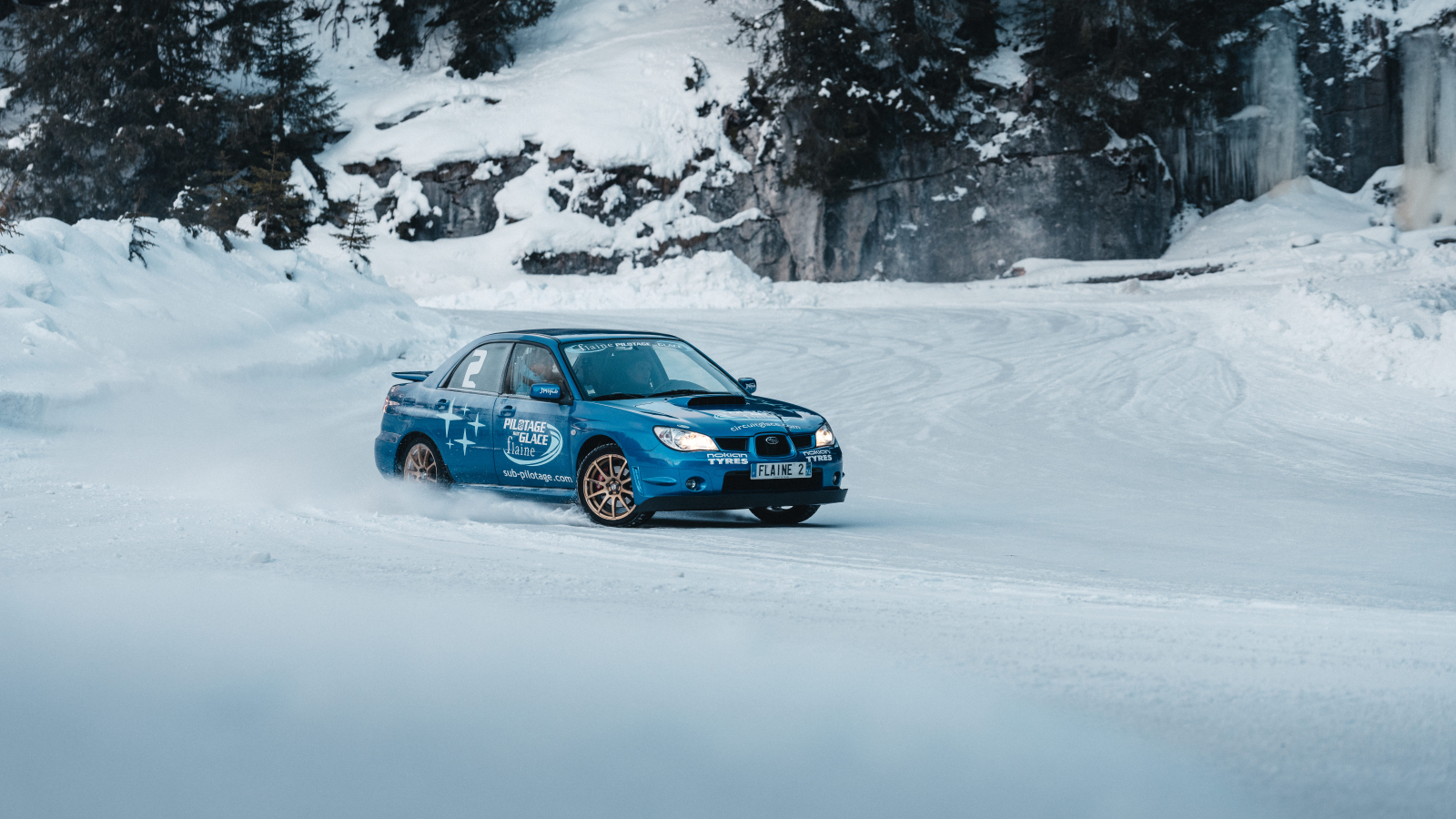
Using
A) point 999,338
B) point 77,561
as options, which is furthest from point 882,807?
point 999,338

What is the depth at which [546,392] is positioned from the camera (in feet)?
26.3

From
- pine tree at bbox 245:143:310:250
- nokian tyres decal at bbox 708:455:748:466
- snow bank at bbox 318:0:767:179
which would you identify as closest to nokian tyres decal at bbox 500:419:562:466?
nokian tyres decal at bbox 708:455:748:466

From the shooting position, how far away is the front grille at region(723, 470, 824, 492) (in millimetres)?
7566

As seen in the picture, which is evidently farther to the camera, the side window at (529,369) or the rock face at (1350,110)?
the rock face at (1350,110)

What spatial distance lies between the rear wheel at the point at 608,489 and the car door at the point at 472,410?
0.87 metres

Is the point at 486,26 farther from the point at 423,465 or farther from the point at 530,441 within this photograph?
the point at 530,441

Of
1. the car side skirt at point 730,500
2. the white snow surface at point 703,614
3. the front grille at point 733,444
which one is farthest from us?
the front grille at point 733,444

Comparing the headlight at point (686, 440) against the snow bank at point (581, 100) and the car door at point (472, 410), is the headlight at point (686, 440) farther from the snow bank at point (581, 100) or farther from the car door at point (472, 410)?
the snow bank at point (581, 100)

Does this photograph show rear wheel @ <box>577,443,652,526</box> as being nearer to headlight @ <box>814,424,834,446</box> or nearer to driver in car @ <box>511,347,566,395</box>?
driver in car @ <box>511,347,566,395</box>

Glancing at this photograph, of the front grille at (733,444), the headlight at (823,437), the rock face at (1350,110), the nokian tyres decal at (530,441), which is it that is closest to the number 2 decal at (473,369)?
the nokian tyres decal at (530,441)

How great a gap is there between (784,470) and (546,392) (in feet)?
5.30

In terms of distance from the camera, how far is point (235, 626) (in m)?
4.27

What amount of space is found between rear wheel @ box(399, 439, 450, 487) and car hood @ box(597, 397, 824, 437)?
1.66m

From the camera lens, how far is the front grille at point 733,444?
7.58 meters
